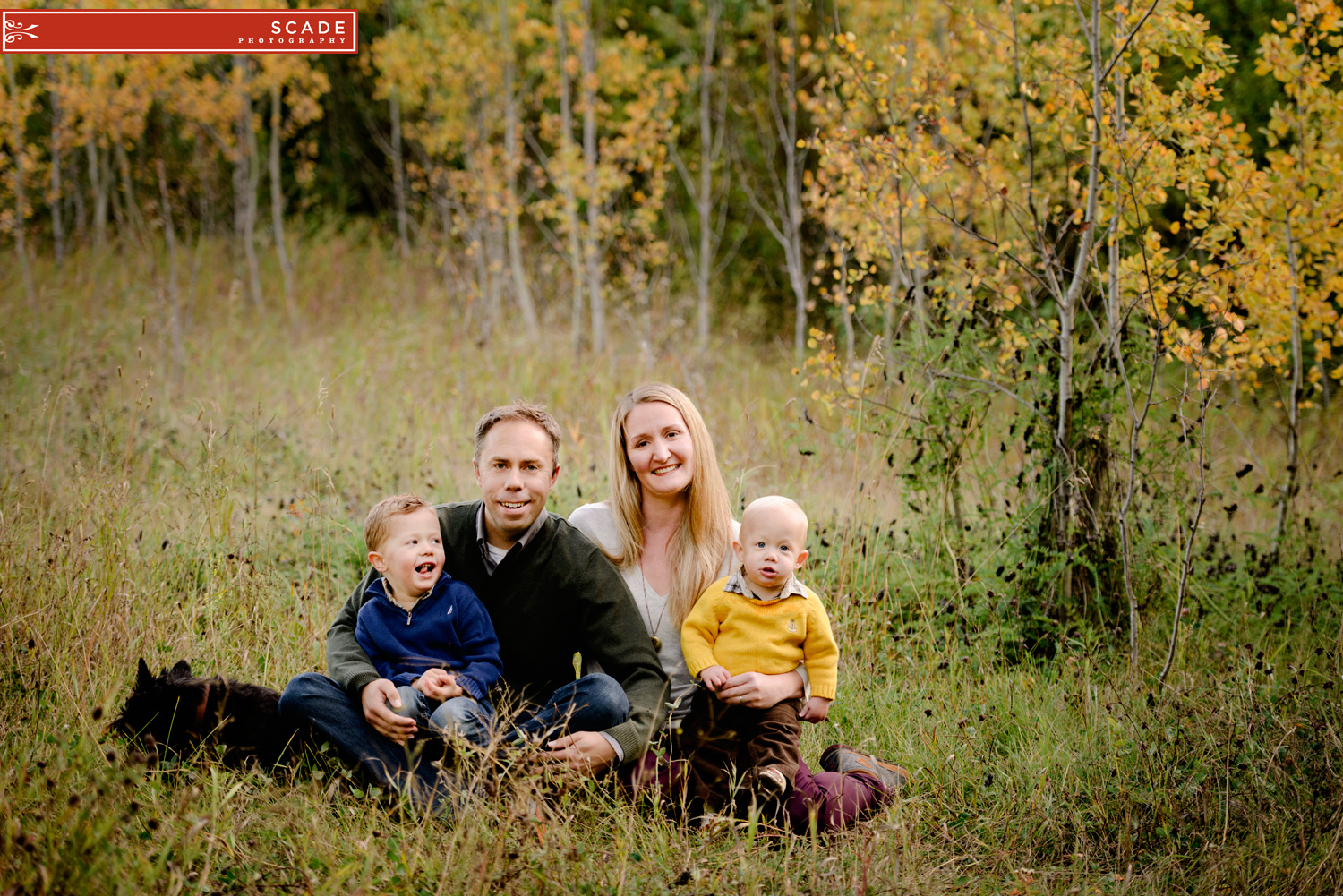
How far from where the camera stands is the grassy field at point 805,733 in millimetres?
2148

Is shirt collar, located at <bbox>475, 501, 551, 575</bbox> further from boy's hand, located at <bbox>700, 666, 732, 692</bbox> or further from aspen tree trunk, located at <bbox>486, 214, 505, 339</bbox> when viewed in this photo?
aspen tree trunk, located at <bbox>486, 214, 505, 339</bbox>

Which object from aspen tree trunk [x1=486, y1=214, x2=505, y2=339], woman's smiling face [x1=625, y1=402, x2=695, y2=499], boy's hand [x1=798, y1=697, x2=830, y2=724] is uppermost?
aspen tree trunk [x1=486, y1=214, x2=505, y2=339]

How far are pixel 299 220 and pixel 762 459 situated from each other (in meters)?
9.99

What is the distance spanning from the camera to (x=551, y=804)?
2.45 meters

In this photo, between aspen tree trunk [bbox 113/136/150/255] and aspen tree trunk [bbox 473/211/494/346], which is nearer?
aspen tree trunk [bbox 113/136/150/255]

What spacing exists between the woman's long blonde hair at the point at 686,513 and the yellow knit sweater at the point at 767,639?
0.15 metres

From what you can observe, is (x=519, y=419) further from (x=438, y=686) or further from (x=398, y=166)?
(x=398, y=166)

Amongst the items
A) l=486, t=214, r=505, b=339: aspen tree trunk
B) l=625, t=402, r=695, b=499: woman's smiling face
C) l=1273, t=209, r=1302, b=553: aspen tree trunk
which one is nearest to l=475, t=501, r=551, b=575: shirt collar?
l=625, t=402, r=695, b=499: woman's smiling face

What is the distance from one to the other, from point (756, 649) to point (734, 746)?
0.95 feet

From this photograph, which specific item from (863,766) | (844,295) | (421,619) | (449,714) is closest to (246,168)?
(844,295)

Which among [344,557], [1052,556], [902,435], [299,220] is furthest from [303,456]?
[299,220]

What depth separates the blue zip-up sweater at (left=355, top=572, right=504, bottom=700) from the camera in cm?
258

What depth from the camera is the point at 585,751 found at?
8.11ft

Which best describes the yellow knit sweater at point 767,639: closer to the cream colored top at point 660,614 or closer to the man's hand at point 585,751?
the cream colored top at point 660,614
